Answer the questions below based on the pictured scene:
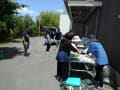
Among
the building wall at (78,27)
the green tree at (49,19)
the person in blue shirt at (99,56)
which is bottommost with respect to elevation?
the person in blue shirt at (99,56)

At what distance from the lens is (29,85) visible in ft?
13.1

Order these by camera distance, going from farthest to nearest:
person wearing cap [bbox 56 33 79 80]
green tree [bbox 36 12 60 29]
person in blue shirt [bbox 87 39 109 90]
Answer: green tree [bbox 36 12 60 29]
person wearing cap [bbox 56 33 79 80]
person in blue shirt [bbox 87 39 109 90]

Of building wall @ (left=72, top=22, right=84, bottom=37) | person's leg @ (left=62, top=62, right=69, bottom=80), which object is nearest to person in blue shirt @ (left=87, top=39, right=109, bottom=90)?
person's leg @ (left=62, top=62, right=69, bottom=80)

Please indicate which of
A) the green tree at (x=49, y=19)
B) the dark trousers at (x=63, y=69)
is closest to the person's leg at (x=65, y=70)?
the dark trousers at (x=63, y=69)

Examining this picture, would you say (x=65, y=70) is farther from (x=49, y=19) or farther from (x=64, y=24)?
(x=49, y=19)

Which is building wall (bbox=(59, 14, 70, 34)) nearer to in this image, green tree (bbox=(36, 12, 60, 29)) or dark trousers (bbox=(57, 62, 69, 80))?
dark trousers (bbox=(57, 62, 69, 80))

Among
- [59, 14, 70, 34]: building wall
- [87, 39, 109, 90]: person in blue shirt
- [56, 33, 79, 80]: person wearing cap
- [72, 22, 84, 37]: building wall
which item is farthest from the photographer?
[72, 22, 84, 37]: building wall

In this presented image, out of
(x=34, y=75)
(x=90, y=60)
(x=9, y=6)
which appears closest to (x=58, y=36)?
(x=9, y=6)

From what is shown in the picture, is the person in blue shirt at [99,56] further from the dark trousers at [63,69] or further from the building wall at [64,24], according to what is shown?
the building wall at [64,24]

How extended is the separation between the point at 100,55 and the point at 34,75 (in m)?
2.62

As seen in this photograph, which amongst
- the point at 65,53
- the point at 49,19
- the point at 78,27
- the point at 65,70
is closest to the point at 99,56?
the point at 65,53

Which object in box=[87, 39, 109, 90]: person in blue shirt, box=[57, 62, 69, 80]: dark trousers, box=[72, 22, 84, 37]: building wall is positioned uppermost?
box=[72, 22, 84, 37]: building wall

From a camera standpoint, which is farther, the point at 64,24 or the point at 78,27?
the point at 78,27

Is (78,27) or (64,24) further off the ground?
(64,24)
